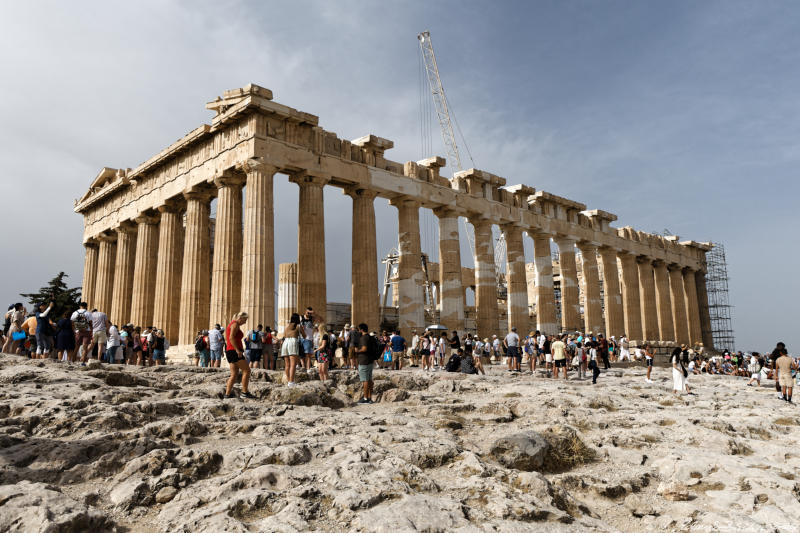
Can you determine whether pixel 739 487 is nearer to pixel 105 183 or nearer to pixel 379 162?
pixel 379 162

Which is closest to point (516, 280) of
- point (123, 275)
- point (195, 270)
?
point (195, 270)

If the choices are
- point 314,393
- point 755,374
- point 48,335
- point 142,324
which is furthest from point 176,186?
point 755,374

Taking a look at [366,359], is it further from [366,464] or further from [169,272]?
[169,272]

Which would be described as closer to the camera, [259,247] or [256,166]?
[259,247]

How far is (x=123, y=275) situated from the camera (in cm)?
3206

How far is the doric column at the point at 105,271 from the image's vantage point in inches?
1331

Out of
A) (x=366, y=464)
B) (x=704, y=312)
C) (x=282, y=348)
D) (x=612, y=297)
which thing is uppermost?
(x=612, y=297)

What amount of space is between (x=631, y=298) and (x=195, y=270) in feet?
94.5

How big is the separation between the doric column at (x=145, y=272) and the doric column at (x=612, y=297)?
2742cm

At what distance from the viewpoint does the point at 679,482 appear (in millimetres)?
7289

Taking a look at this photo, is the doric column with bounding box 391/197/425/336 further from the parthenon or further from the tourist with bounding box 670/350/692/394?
the tourist with bounding box 670/350/692/394

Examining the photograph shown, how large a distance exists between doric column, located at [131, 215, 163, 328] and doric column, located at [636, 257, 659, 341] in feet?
104

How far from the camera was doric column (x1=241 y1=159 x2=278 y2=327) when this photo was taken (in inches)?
883

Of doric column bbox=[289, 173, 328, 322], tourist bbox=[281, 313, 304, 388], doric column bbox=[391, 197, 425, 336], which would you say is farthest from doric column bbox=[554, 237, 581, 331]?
tourist bbox=[281, 313, 304, 388]
